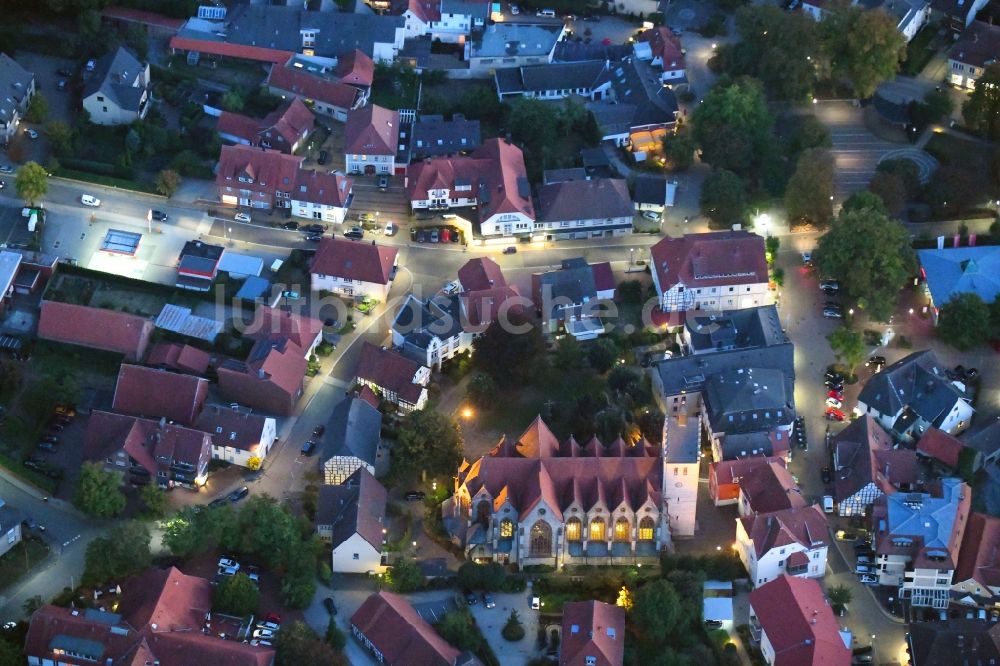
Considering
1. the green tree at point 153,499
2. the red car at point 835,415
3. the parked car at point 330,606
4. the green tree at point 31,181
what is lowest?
the parked car at point 330,606

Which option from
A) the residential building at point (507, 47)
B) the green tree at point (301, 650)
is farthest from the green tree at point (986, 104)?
the green tree at point (301, 650)

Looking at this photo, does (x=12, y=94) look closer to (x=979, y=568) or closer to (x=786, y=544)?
(x=786, y=544)

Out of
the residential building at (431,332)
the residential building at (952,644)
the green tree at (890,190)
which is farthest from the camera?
the green tree at (890,190)

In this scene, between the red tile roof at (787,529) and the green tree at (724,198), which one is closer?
the red tile roof at (787,529)

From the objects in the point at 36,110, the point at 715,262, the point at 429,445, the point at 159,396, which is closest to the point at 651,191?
the point at 715,262

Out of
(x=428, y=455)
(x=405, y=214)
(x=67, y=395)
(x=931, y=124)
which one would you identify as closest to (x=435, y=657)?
(x=428, y=455)

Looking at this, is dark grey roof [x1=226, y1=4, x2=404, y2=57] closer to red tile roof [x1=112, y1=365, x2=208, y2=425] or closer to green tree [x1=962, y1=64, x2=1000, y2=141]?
red tile roof [x1=112, y1=365, x2=208, y2=425]

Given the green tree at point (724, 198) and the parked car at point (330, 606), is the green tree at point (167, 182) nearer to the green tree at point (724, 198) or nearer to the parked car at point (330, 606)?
the parked car at point (330, 606)
